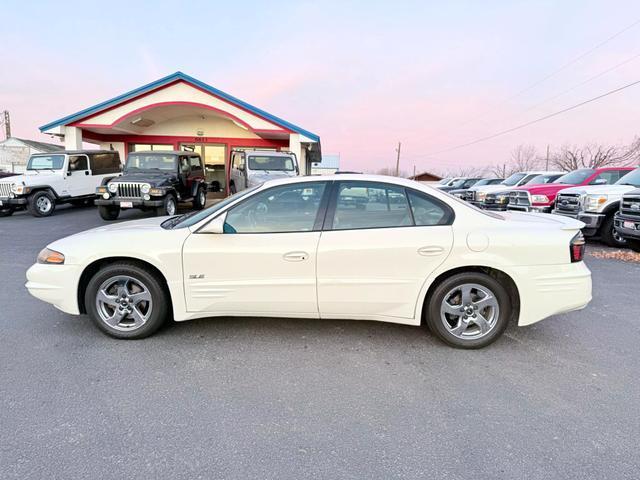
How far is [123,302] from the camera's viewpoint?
338 centimetres

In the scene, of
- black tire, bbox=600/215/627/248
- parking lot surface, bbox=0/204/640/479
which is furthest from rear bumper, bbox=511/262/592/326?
black tire, bbox=600/215/627/248

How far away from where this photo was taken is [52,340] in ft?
11.2

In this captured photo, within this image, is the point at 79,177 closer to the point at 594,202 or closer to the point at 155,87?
the point at 155,87

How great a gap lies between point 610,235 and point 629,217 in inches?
44.7

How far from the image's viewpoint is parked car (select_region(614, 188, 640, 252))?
7133 mm

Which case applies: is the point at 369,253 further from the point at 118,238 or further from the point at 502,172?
the point at 502,172

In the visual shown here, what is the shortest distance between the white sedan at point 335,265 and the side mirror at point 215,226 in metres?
0.01

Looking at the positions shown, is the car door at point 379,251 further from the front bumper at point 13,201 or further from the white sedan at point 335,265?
the front bumper at point 13,201

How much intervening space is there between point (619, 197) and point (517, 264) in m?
6.78

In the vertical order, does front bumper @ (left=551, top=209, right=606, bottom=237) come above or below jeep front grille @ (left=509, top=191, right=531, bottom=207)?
below

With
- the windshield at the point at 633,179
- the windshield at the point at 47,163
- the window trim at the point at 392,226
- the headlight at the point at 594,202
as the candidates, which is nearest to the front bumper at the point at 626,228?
the headlight at the point at 594,202

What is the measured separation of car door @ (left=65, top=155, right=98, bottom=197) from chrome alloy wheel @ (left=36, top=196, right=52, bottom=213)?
78 centimetres

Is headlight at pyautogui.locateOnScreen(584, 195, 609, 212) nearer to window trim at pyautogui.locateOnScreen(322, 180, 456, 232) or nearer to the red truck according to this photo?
the red truck

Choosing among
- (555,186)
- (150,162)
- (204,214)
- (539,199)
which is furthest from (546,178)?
(150,162)
